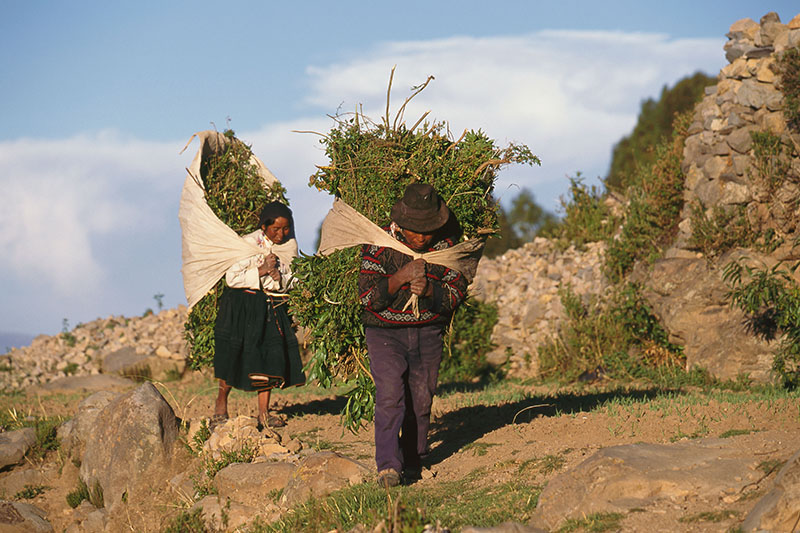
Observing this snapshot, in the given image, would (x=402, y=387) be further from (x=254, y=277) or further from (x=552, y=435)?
(x=254, y=277)

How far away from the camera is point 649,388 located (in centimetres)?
968

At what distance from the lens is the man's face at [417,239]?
5496 millimetres

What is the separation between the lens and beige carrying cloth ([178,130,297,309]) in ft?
25.1

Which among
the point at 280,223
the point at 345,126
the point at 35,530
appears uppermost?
the point at 345,126

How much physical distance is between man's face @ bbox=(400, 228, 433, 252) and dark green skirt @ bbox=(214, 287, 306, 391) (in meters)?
2.34

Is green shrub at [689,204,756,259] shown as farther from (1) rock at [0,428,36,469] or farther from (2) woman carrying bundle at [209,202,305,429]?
(1) rock at [0,428,36,469]

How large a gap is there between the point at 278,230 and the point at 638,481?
4398mm

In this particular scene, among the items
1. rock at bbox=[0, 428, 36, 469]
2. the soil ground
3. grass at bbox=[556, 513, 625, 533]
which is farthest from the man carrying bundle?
rock at bbox=[0, 428, 36, 469]

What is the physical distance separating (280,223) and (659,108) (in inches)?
776

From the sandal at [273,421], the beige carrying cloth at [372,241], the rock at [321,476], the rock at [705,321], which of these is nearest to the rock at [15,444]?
the sandal at [273,421]

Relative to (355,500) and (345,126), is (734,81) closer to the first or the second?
(345,126)

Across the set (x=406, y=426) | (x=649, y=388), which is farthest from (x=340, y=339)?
(x=649, y=388)

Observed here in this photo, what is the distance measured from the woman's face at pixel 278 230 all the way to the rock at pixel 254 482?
2338 mm

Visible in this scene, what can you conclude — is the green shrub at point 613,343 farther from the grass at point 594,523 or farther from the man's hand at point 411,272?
the grass at point 594,523
